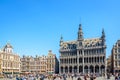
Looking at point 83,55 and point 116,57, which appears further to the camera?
point 83,55

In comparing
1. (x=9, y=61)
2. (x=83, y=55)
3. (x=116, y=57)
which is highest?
(x=83, y=55)

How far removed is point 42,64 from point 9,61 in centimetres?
2517

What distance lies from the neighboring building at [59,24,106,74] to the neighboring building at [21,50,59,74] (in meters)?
6.75

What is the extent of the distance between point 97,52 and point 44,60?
1054 inches

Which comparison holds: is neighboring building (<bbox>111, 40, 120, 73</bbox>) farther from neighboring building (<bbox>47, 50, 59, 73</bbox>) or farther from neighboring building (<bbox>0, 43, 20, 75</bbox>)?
neighboring building (<bbox>0, 43, 20, 75</bbox>)

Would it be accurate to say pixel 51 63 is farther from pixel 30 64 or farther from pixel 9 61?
pixel 9 61

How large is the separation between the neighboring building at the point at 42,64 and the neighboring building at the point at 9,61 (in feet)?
55.9

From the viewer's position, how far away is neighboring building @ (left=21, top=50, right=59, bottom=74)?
380 ft

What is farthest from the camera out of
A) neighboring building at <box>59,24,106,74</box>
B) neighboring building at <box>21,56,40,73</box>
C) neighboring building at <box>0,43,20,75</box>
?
neighboring building at <box>21,56,40,73</box>

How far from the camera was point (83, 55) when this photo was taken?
10300 cm

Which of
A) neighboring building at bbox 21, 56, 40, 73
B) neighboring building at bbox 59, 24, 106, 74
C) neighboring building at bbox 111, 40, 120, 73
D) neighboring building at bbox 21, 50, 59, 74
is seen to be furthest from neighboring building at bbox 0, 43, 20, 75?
neighboring building at bbox 111, 40, 120, 73

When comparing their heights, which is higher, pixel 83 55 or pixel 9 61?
pixel 83 55

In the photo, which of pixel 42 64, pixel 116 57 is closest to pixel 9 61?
pixel 42 64

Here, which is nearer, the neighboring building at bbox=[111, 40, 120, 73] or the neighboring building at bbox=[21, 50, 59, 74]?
the neighboring building at bbox=[111, 40, 120, 73]
